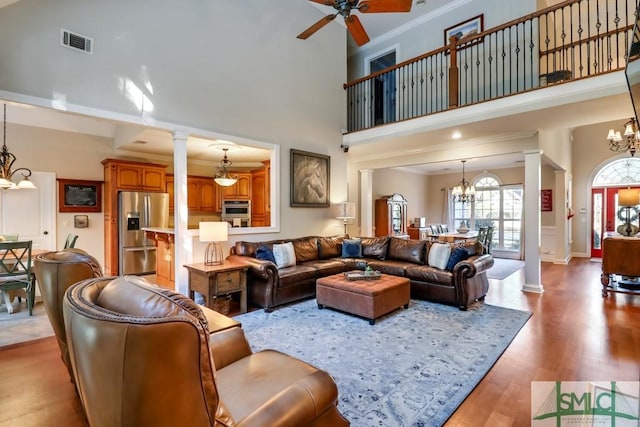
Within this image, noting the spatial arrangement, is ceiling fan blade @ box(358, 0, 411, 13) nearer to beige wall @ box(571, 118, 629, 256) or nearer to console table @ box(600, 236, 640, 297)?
console table @ box(600, 236, 640, 297)

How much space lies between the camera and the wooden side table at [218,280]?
3.86 metres

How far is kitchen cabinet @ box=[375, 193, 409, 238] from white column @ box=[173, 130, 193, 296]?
5561 millimetres

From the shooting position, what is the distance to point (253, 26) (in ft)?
17.1

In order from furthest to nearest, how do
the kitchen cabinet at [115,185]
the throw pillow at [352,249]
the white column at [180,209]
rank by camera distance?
the kitchen cabinet at [115,185] → the throw pillow at [352,249] → the white column at [180,209]

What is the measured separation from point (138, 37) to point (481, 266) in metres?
5.46

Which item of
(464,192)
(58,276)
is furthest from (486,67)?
(58,276)

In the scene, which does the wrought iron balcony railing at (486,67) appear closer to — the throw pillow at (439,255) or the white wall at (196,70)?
the white wall at (196,70)

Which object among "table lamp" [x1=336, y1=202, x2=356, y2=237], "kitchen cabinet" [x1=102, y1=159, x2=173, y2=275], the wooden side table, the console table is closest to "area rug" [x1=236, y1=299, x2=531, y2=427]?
the wooden side table

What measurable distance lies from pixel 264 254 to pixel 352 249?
71.6 inches

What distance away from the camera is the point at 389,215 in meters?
8.60

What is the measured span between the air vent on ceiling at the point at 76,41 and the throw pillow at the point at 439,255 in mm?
5132

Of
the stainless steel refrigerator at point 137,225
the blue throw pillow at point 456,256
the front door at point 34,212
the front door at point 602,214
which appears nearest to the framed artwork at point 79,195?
the front door at point 34,212

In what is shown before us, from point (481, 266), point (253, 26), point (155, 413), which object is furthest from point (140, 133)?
point (481, 266)

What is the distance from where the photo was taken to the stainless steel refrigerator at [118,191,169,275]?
599 centimetres
